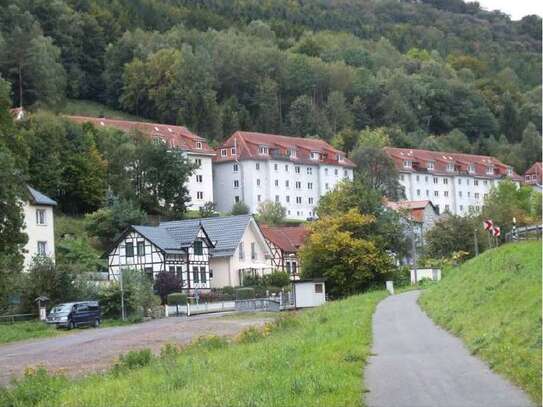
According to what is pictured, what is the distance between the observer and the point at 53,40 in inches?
5167

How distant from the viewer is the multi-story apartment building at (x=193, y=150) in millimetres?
100438

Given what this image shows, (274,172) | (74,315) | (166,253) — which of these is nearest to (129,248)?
(166,253)

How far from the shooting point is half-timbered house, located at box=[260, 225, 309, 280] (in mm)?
79375

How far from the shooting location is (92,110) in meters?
126

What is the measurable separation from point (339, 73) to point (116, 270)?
8550cm

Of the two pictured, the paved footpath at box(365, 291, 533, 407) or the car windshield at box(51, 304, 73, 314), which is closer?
the paved footpath at box(365, 291, 533, 407)

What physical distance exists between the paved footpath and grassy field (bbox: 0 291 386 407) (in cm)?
40

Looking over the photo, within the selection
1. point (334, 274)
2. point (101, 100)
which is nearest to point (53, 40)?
point (101, 100)

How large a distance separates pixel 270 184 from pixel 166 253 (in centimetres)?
4194

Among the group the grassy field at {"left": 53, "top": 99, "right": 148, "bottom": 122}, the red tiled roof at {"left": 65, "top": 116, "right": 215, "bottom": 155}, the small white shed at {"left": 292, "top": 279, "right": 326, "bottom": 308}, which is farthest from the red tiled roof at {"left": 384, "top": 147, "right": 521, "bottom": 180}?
the small white shed at {"left": 292, "top": 279, "right": 326, "bottom": 308}

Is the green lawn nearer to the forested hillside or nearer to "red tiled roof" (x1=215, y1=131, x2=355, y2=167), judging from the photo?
"red tiled roof" (x1=215, y1=131, x2=355, y2=167)

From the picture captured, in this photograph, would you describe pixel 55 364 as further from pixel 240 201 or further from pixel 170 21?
pixel 170 21

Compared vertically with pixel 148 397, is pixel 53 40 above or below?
above

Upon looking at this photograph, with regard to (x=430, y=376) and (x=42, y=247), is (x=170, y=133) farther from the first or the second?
(x=430, y=376)
